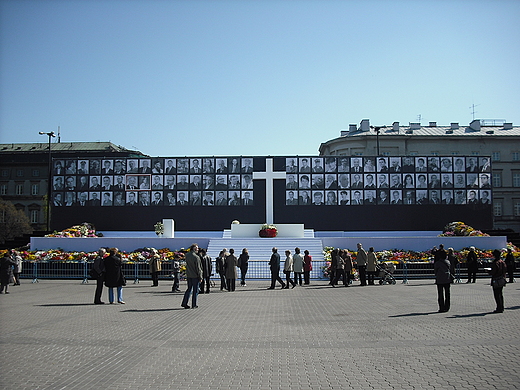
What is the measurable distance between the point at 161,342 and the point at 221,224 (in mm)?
27861

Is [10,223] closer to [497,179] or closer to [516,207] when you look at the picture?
[497,179]

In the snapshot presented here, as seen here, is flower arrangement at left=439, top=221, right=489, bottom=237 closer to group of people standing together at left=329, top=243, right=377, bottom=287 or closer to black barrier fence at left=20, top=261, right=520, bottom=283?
black barrier fence at left=20, top=261, right=520, bottom=283

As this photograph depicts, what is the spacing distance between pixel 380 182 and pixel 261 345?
2952 centimetres

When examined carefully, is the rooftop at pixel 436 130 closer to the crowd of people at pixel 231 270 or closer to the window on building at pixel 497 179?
the window on building at pixel 497 179

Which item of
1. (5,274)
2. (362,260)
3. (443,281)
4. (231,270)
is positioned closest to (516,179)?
(362,260)

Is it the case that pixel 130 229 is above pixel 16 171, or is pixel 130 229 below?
below

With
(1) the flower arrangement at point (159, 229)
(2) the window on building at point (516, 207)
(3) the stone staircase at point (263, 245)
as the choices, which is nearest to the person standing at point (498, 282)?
(3) the stone staircase at point (263, 245)

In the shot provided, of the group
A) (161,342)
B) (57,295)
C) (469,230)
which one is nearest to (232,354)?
(161,342)

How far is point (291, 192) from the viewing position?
36.4 metres

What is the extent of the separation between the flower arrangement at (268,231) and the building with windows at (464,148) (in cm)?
2771

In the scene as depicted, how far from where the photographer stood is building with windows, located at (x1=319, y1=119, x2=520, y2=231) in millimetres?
58156

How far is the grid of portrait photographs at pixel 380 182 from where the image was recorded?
119 ft

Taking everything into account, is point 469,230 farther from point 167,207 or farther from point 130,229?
point 130,229

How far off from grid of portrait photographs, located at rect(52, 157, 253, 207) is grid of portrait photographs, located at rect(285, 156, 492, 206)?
3.93 metres
